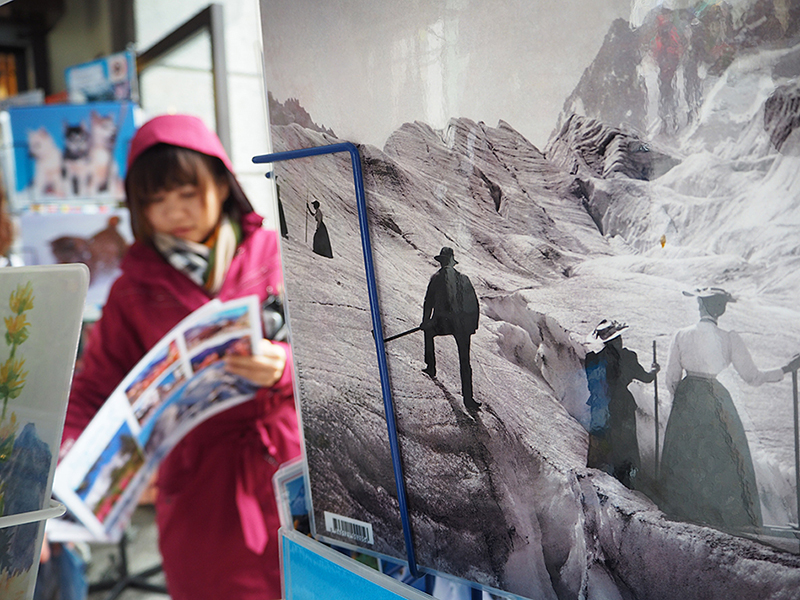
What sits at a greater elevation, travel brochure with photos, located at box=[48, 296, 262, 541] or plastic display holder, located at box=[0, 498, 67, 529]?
plastic display holder, located at box=[0, 498, 67, 529]

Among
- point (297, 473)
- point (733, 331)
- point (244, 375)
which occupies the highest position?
point (733, 331)

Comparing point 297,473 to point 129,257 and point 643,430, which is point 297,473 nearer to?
point 643,430

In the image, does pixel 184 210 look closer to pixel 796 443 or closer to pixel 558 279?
pixel 558 279

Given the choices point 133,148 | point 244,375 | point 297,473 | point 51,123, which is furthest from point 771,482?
point 51,123

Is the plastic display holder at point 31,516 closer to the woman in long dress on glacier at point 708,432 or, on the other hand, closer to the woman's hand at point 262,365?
the woman in long dress on glacier at point 708,432

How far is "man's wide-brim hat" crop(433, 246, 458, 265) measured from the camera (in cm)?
39

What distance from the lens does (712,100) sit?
0.30 metres

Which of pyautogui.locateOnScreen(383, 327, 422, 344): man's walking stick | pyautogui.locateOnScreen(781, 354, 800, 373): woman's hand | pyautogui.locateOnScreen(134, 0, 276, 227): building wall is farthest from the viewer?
pyautogui.locateOnScreen(134, 0, 276, 227): building wall

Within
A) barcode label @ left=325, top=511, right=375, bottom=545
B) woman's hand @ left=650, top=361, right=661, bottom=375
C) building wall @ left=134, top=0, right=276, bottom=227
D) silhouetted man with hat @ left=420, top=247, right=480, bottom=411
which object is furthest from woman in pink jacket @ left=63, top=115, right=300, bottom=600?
woman's hand @ left=650, top=361, right=661, bottom=375

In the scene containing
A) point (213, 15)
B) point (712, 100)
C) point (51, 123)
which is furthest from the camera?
point (51, 123)

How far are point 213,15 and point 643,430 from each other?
1760 millimetres

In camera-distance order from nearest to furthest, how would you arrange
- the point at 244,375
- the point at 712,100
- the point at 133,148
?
the point at 712,100 < the point at 244,375 < the point at 133,148

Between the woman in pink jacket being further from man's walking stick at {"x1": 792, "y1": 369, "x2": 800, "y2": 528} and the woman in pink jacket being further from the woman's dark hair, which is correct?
man's walking stick at {"x1": 792, "y1": 369, "x2": 800, "y2": 528}

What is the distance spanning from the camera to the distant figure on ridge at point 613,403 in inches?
13.3
